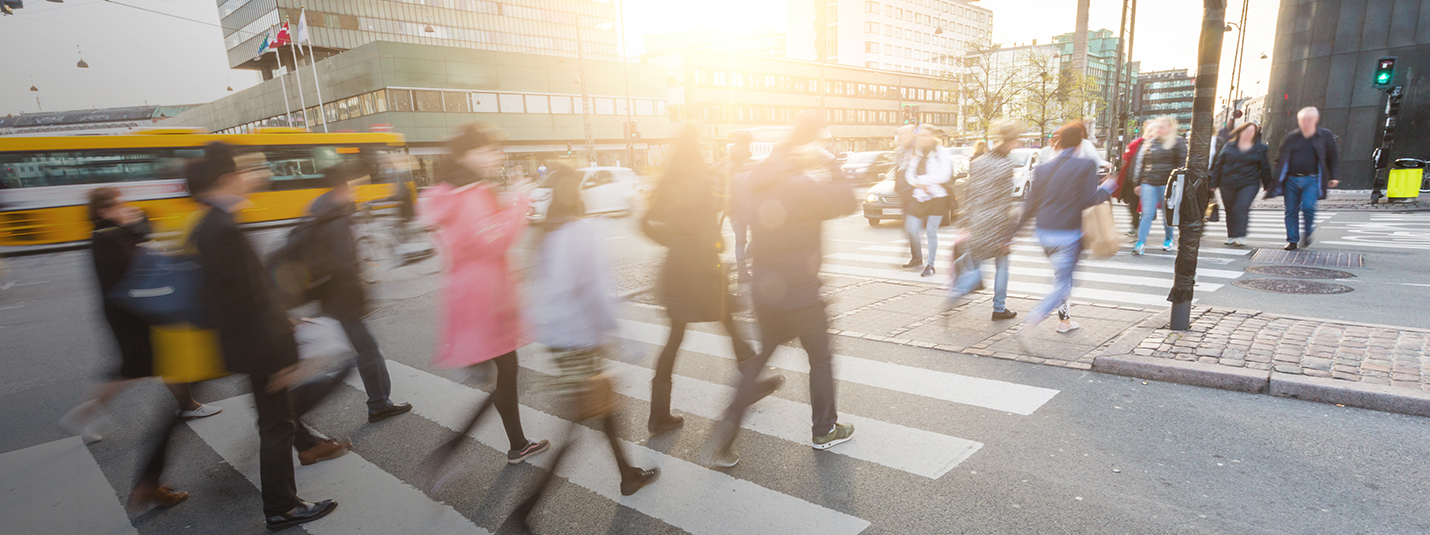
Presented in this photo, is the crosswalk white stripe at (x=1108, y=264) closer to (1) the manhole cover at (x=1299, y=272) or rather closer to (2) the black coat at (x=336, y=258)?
(1) the manhole cover at (x=1299, y=272)

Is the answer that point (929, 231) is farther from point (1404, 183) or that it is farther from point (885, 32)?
point (885, 32)

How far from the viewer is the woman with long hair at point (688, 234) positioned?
11.3 ft

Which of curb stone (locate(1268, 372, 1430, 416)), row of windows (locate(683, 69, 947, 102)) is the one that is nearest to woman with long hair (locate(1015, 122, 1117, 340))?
curb stone (locate(1268, 372, 1430, 416))

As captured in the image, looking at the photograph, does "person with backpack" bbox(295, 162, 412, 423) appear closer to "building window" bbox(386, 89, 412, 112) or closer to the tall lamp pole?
the tall lamp pole

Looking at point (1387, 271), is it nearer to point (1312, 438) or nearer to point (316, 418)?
point (1312, 438)

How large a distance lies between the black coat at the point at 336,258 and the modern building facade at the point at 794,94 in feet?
154

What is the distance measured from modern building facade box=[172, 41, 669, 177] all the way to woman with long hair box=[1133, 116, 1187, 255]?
101ft

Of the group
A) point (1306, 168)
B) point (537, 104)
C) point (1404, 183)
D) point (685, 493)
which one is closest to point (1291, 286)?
point (1306, 168)

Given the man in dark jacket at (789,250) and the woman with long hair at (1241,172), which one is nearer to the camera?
the man in dark jacket at (789,250)

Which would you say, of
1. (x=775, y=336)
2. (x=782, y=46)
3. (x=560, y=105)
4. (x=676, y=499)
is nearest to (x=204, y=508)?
(x=676, y=499)

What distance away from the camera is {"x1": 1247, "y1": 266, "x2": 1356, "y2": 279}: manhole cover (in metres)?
7.50

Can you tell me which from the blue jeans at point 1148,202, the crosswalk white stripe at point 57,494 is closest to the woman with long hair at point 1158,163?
the blue jeans at point 1148,202

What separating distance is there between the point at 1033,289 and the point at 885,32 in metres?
89.0

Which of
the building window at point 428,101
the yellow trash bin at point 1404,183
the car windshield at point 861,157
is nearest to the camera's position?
the yellow trash bin at point 1404,183
